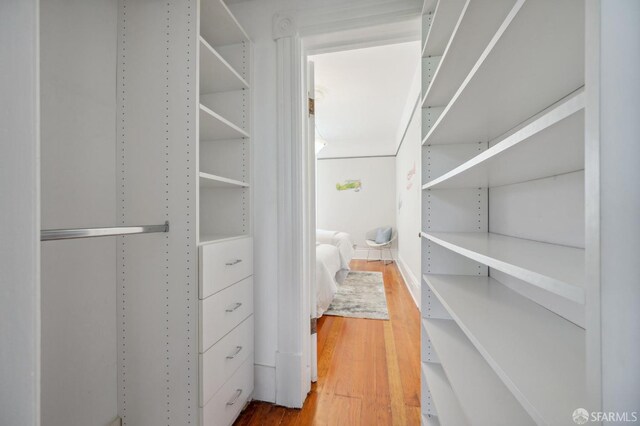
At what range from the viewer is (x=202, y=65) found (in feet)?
4.43

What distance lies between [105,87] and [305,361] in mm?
1747

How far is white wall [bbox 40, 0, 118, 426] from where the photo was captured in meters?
0.98

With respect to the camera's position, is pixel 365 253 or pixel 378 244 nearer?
pixel 378 244

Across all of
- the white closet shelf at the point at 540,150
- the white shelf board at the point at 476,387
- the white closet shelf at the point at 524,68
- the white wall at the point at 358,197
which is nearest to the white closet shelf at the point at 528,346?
the white shelf board at the point at 476,387

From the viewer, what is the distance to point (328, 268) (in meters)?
3.04

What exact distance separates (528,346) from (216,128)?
61.2 inches

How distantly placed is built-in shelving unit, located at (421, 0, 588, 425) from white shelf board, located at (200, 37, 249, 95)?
3.32 feet

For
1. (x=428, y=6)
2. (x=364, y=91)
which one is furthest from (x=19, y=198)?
(x=364, y=91)

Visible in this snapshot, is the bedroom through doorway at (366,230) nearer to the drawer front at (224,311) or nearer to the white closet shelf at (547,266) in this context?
the drawer front at (224,311)

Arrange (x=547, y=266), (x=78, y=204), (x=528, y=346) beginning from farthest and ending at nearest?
(x=78, y=204) < (x=528, y=346) < (x=547, y=266)

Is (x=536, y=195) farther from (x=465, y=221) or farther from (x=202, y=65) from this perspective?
(x=202, y=65)

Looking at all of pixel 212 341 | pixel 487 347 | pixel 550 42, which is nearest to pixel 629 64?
pixel 550 42

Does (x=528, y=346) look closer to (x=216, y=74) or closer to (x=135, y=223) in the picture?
(x=135, y=223)

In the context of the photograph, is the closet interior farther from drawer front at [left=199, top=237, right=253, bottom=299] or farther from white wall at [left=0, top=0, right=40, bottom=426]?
white wall at [left=0, top=0, right=40, bottom=426]
